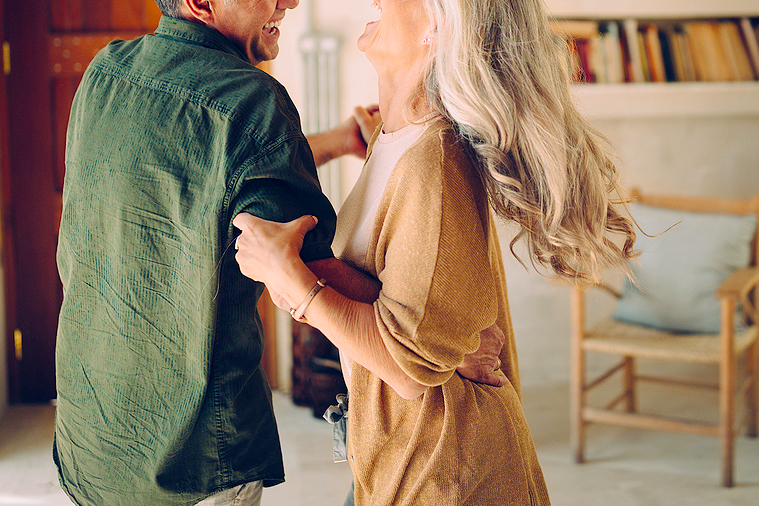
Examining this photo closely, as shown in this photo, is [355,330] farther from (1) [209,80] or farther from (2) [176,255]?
(1) [209,80]

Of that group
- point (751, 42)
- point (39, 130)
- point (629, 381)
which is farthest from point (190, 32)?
point (751, 42)

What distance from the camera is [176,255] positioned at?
913 mm

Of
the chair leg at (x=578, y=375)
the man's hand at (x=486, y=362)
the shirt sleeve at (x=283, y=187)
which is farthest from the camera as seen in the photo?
the chair leg at (x=578, y=375)

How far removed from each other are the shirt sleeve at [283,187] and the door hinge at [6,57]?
9.49 feet

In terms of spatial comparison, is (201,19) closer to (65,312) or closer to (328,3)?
(65,312)

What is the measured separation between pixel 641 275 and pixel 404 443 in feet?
7.27

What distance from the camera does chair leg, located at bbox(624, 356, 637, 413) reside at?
10.1 ft

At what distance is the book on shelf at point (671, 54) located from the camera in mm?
3336

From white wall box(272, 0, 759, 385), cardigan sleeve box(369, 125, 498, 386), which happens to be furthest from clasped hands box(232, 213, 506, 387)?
white wall box(272, 0, 759, 385)

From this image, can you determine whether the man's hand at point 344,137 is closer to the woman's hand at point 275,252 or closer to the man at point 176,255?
the man at point 176,255

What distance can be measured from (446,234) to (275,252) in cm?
24

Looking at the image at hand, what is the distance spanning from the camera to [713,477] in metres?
2.62

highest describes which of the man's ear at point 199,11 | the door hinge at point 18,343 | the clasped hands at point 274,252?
the man's ear at point 199,11

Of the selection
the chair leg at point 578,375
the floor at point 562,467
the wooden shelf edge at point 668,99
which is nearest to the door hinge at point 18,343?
the floor at point 562,467
